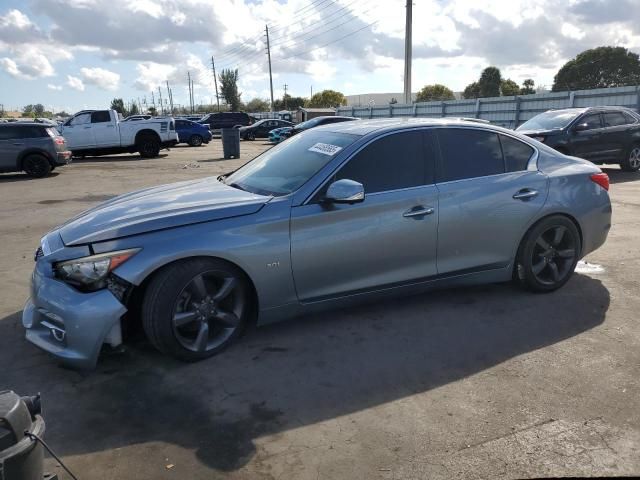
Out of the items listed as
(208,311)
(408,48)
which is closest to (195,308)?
(208,311)

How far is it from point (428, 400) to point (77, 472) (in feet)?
6.28

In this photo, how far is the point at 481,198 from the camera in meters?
4.36

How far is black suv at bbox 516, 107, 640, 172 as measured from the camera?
12.0m

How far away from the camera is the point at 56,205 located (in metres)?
10.3

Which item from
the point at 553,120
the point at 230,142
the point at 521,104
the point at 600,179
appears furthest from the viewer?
the point at 521,104

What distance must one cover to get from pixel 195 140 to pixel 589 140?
73.3 ft

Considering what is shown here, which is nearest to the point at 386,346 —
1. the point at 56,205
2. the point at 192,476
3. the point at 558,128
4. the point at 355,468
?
the point at 355,468

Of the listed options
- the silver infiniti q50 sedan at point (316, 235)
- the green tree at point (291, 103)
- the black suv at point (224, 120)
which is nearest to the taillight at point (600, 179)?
the silver infiniti q50 sedan at point (316, 235)

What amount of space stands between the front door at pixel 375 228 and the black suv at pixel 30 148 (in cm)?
1349

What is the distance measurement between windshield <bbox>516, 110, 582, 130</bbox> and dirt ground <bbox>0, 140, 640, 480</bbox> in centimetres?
843

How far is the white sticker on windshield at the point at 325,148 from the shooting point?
13.4ft

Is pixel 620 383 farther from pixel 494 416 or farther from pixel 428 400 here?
pixel 428 400

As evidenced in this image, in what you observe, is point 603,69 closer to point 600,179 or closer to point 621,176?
point 621,176

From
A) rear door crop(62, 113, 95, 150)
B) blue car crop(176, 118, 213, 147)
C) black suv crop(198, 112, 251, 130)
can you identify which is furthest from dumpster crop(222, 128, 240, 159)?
black suv crop(198, 112, 251, 130)
